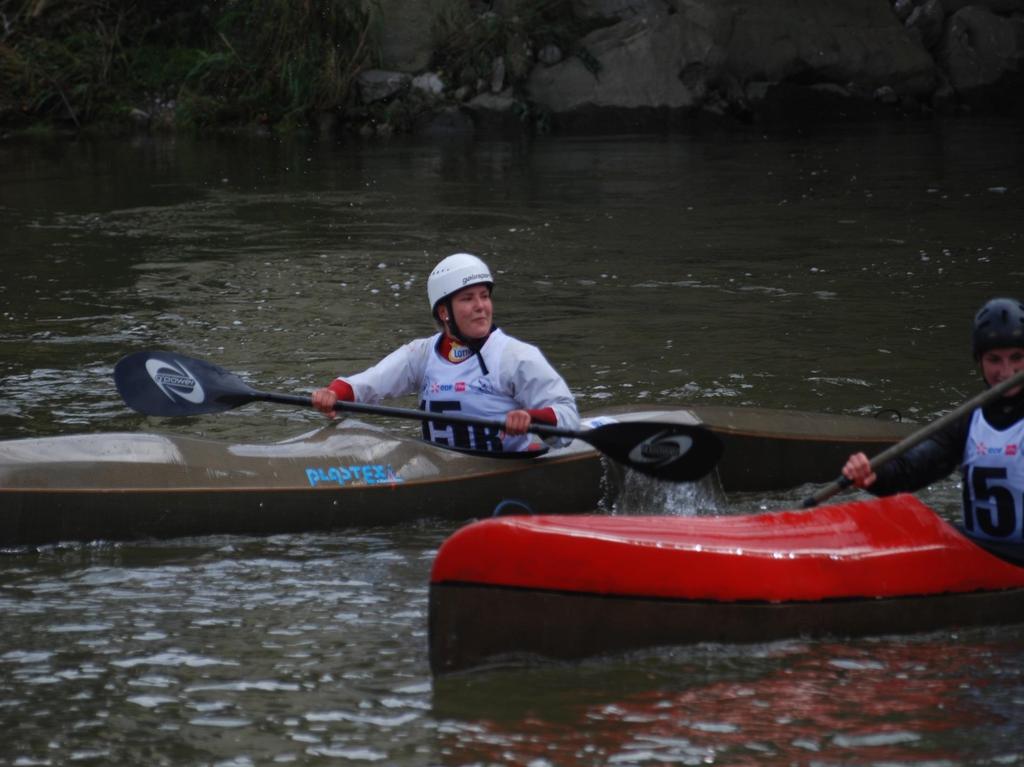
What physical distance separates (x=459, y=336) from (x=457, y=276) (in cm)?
24

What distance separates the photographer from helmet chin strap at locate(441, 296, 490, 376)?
18.8 feet

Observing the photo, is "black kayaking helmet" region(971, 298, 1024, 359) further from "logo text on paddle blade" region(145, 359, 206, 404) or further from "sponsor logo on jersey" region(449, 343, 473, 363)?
"logo text on paddle blade" region(145, 359, 206, 404)

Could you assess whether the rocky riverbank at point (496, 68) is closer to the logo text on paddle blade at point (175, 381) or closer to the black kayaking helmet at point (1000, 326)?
the logo text on paddle blade at point (175, 381)

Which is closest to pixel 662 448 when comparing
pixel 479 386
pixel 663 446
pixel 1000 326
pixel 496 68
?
pixel 663 446

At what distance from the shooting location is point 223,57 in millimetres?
18688

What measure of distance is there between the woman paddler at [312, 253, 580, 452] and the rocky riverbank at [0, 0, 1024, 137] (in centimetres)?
1310

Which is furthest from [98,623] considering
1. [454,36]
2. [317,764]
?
[454,36]

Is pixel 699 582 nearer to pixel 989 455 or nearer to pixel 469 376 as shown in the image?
pixel 989 455

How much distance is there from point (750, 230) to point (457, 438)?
670 centimetres

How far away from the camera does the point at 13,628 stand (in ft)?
15.2

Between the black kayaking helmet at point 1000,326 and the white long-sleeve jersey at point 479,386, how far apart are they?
5.39 feet

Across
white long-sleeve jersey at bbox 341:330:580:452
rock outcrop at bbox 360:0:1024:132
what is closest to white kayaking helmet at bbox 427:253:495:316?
white long-sleeve jersey at bbox 341:330:580:452

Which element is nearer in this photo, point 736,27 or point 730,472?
point 730,472

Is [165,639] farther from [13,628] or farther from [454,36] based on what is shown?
[454,36]
